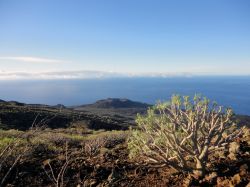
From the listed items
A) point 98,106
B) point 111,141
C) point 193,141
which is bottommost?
point 98,106

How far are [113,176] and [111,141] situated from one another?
4.21 meters

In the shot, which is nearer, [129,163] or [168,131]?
[168,131]

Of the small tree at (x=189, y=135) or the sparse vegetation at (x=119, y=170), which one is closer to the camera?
A: the sparse vegetation at (x=119, y=170)

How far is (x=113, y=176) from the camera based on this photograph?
5.93 m

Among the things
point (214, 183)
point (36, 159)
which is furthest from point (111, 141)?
point (214, 183)

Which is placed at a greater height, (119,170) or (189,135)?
(189,135)

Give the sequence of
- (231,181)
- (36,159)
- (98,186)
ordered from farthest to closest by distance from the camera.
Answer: (36,159) → (98,186) → (231,181)

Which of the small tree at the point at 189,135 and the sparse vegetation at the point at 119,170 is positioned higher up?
the small tree at the point at 189,135

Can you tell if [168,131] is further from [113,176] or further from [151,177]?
[113,176]

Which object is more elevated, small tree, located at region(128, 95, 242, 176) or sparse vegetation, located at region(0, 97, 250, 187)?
small tree, located at region(128, 95, 242, 176)

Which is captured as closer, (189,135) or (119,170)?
(189,135)

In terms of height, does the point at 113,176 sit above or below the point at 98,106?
above

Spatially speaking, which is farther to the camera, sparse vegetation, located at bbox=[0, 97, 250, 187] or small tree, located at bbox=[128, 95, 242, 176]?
small tree, located at bbox=[128, 95, 242, 176]

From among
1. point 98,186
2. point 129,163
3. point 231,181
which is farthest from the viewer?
point 129,163
